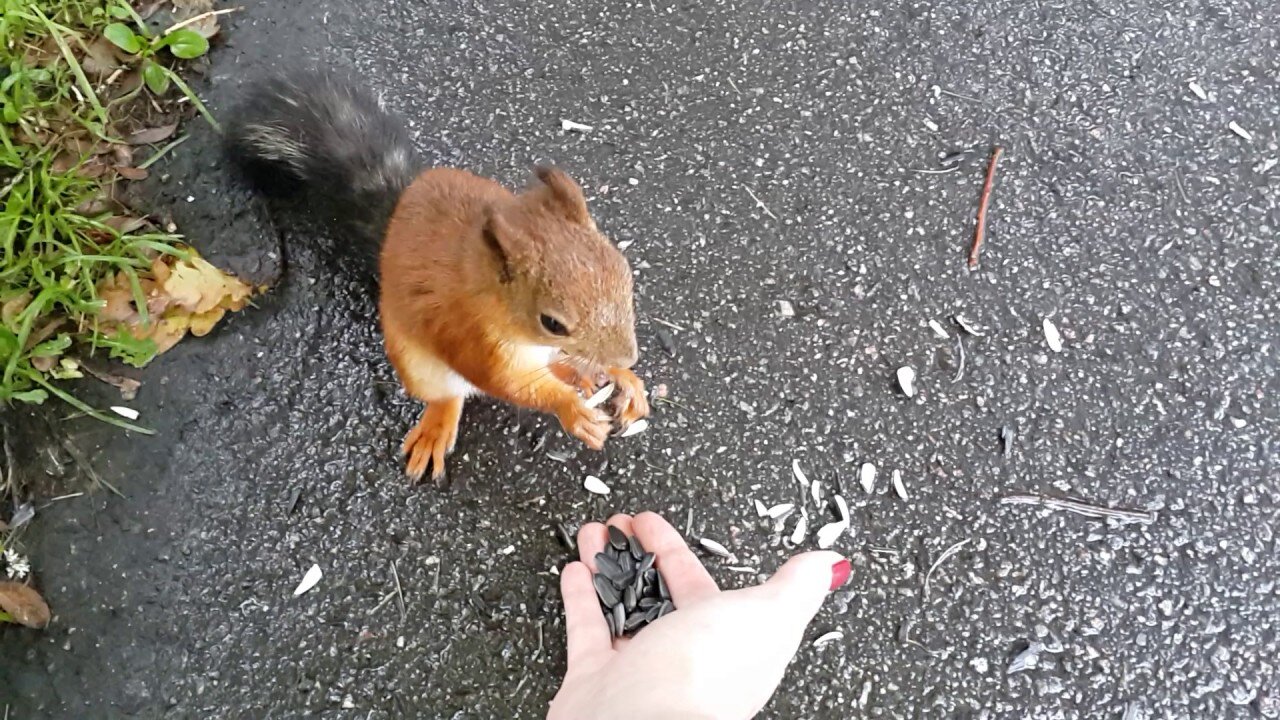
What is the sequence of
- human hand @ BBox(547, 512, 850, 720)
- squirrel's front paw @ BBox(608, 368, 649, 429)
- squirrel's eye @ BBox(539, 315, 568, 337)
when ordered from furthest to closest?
1. squirrel's front paw @ BBox(608, 368, 649, 429)
2. squirrel's eye @ BBox(539, 315, 568, 337)
3. human hand @ BBox(547, 512, 850, 720)

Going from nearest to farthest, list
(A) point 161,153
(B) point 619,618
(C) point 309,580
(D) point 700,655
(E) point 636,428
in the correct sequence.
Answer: (D) point 700,655 < (B) point 619,618 < (C) point 309,580 < (E) point 636,428 < (A) point 161,153

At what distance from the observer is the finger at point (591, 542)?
1447mm

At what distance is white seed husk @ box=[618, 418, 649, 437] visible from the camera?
1606 mm

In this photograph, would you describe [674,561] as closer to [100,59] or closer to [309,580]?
[309,580]

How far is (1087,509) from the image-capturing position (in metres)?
1.53

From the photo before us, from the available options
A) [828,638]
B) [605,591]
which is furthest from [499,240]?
[828,638]

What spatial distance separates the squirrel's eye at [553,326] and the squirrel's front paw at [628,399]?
14.5 inches

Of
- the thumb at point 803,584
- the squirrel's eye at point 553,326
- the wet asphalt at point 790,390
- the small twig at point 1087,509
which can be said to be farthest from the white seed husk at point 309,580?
the small twig at point 1087,509

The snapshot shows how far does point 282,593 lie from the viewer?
58.5 inches

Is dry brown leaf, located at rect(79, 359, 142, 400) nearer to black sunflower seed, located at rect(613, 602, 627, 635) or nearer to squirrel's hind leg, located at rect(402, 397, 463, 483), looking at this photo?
squirrel's hind leg, located at rect(402, 397, 463, 483)

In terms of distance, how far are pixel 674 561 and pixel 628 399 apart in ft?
1.03

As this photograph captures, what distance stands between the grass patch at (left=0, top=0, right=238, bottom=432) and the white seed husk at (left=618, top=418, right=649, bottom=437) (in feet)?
2.58

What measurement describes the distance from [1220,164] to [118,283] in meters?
2.15

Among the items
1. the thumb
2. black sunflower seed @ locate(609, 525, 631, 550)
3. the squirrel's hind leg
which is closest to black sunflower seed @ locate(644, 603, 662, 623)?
black sunflower seed @ locate(609, 525, 631, 550)
